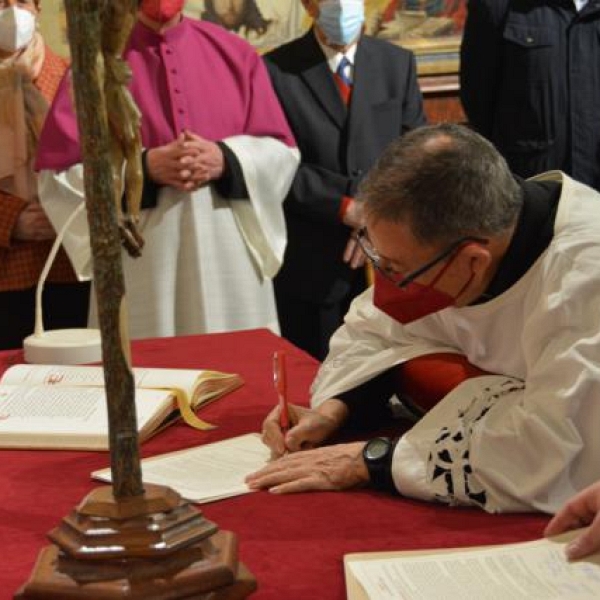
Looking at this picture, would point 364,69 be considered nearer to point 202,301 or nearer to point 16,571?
point 202,301

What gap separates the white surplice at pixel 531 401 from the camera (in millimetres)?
2137

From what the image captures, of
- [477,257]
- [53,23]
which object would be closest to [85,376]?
[477,257]

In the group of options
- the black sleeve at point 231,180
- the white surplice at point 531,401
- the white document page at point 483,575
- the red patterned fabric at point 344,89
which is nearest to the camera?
the white document page at point 483,575

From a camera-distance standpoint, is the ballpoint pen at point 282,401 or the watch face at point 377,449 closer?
the watch face at point 377,449

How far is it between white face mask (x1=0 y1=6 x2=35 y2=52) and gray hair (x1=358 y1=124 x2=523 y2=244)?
226 cm

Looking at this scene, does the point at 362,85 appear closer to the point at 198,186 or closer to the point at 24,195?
the point at 198,186

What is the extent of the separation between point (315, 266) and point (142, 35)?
109cm

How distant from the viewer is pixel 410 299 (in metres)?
2.47

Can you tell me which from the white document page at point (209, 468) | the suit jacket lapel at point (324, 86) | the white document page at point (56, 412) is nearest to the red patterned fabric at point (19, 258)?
the suit jacket lapel at point (324, 86)

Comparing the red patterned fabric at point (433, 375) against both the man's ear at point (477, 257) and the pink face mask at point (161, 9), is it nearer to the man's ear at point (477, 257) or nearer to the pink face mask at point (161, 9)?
the man's ear at point (477, 257)

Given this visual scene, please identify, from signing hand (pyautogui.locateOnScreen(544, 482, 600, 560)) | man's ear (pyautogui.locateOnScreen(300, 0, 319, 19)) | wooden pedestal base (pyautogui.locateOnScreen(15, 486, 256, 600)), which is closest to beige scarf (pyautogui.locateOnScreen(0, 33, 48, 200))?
man's ear (pyautogui.locateOnScreen(300, 0, 319, 19))

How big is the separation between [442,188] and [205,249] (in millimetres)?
2047

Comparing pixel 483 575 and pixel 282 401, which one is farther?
pixel 282 401

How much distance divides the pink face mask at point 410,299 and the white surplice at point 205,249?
5.49 feet
